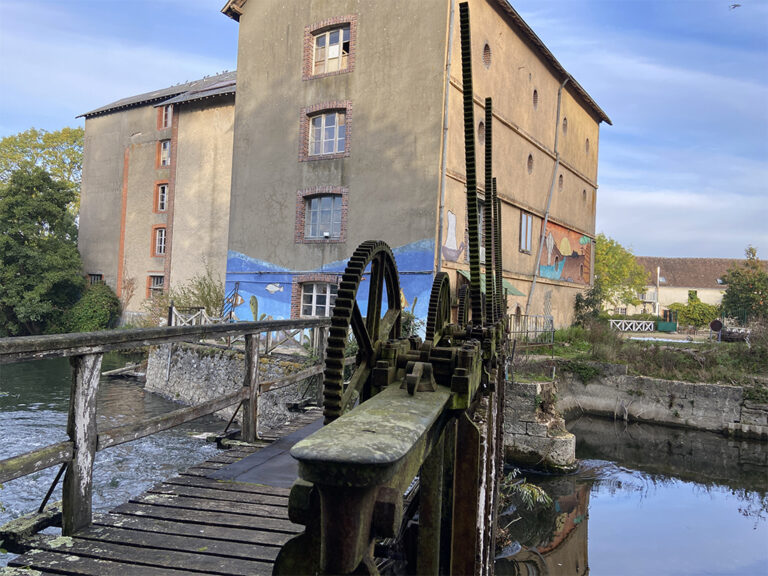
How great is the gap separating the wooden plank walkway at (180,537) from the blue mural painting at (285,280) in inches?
458

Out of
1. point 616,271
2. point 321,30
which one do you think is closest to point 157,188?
point 321,30

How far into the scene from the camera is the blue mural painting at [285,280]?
50.2 ft

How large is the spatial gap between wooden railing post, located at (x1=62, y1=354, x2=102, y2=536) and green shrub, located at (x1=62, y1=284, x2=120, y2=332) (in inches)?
1095

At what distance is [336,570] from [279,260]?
694 inches

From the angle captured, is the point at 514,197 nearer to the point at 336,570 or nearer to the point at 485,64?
the point at 485,64

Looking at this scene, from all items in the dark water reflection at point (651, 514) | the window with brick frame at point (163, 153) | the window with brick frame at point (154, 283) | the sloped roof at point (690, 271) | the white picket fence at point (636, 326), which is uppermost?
the window with brick frame at point (163, 153)

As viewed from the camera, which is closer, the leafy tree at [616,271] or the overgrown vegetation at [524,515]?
the overgrown vegetation at [524,515]

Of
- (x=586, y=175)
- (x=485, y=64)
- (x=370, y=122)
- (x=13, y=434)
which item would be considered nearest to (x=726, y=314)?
(x=586, y=175)

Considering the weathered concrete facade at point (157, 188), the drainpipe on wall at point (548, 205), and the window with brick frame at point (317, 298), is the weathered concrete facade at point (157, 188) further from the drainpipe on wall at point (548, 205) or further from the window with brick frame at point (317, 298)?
the drainpipe on wall at point (548, 205)

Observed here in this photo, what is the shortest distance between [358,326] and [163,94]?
30.1 metres

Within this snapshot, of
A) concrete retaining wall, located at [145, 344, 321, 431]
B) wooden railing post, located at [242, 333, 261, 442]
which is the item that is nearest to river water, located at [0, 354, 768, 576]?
concrete retaining wall, located at [145, 344, 321, 431]

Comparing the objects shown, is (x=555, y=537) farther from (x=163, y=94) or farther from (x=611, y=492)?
(x=163, y=94)

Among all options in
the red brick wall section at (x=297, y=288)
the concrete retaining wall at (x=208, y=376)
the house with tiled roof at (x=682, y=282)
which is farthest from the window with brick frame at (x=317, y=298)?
the house with tiled roof at (x=682, y=282)

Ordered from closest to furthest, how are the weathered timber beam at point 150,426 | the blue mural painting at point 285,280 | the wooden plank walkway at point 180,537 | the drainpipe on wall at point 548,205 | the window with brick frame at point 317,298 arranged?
the wooden plank walkway at point 180,537, the weathered timber beam at point 150,426, the blue mural painting at point 285,280, the window with brick frame at point 317,298, the drainpipe on wall at point 548,205
